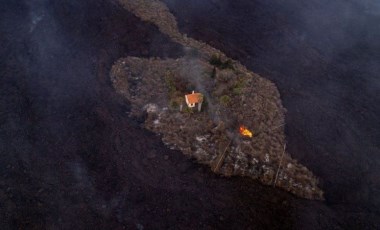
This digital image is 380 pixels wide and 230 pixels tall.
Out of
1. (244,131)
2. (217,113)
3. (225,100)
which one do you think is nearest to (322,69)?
(225,100)

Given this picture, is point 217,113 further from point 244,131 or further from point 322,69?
point 322,69

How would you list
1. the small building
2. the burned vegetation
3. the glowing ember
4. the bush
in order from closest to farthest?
the burned vegetation
the glowing ember
the small building
the bush

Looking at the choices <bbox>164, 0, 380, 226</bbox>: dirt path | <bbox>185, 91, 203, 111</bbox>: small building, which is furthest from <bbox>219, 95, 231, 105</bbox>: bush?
<bbox>164, 0, 380, 226</bbox>: dirt path

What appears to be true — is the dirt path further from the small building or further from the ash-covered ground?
the small building

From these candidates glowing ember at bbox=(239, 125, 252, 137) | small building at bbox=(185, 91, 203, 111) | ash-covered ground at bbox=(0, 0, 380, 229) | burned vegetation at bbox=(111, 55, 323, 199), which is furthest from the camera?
small building at bbox=(185, 91, 203, 111)

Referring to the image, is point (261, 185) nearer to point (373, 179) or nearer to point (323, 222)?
point (323, 222)

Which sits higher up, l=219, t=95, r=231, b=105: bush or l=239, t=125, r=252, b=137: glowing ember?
l=219, t=95, r=231, b=105: bush

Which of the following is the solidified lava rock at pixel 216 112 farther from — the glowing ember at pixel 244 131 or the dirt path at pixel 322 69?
the dirt path at pixel 322 69
